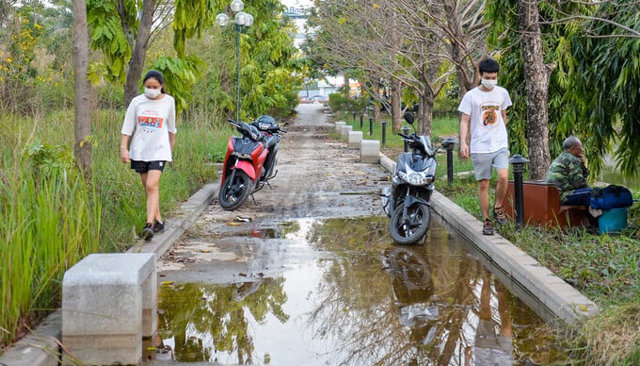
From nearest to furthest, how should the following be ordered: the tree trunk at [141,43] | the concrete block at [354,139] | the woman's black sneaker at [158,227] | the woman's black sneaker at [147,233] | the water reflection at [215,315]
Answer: the water reflection at [215,315]
the woman's black sneaker at [147,233]
the woman's black sneaker at [158,227]
the tree trunk at [141,43]
the concrete block at [354,139]

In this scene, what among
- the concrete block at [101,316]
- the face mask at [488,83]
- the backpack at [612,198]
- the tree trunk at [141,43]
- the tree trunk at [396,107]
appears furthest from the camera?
the tree trunk at [396,107]

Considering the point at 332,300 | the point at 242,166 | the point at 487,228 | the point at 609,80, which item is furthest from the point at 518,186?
the point at 242,166

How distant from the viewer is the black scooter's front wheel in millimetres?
9016

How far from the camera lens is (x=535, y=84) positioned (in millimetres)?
10539

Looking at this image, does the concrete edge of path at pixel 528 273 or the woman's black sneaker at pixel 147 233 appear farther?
the woman's black sneaker at pixel 147 233

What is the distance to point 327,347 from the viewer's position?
5.43 m

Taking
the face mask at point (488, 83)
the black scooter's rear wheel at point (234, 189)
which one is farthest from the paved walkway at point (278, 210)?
the face mask at point (488, 83)

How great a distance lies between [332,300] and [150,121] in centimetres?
315

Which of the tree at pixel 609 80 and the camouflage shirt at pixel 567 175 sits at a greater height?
the tree at pixel 609 80

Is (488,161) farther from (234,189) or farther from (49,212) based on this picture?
(49,212)

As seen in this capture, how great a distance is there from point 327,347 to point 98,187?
4.57 metres

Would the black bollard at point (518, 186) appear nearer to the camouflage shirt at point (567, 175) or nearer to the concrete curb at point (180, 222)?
the camouflage shirt at point (567, 175)

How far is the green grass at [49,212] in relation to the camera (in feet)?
16.6

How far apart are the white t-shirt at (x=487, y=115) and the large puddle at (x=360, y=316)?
128 centimetres
